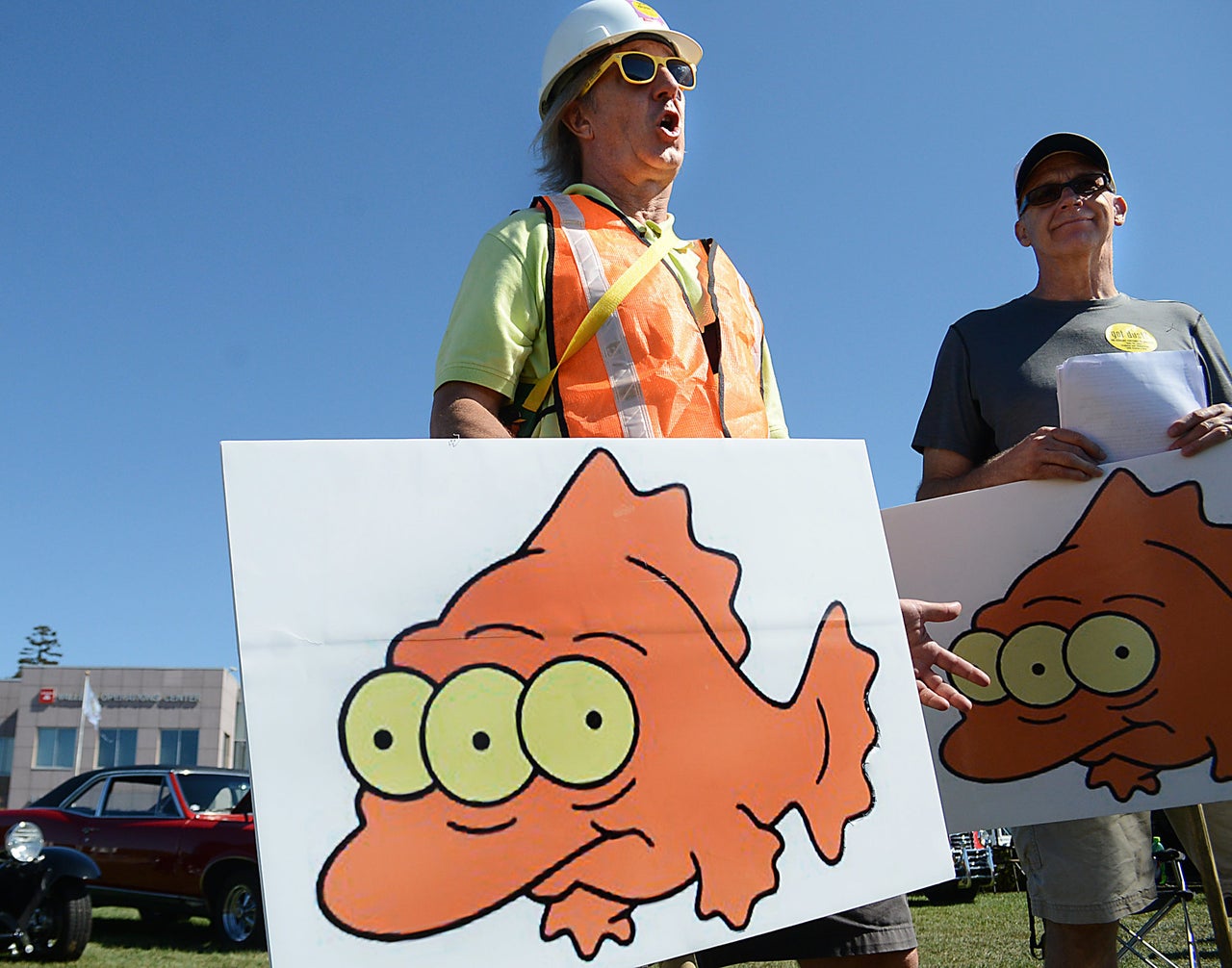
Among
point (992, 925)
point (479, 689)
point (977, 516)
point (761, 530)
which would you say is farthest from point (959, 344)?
point (992, 925)

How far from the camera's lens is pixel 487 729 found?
143cm

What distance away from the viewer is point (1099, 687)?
2.19 meters

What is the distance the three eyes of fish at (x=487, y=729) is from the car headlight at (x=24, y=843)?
28.4 feet

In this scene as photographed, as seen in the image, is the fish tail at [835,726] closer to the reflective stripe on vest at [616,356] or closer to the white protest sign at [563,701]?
the white protest sign at [563,701]

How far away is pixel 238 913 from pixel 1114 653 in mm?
9397

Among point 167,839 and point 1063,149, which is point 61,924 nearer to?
point 167,839

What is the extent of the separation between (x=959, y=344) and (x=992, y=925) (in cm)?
910

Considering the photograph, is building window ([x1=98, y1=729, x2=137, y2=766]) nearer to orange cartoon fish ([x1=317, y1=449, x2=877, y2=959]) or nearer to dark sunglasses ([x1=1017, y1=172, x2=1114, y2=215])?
dark sunglasses ([x1=1017, y1=172, x2=1114, y2=215])

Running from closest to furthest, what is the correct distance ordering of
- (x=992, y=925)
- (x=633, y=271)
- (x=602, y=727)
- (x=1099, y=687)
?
(x=602, y=727), (x=633, y=271), (x=1099, y=687), (x=992, y=925)

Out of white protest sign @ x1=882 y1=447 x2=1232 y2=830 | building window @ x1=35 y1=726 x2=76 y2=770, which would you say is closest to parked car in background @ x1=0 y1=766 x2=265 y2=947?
white protest sign @ x1=882 y1=447 x2=1232 y2=830

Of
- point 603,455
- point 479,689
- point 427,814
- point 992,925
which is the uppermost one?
point 603,455

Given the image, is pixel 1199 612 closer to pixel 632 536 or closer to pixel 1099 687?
pixel 1099 687

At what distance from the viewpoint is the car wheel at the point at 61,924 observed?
8680mm

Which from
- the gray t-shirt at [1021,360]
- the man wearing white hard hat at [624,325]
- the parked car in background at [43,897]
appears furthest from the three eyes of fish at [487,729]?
the parked car in background at [43,897]
